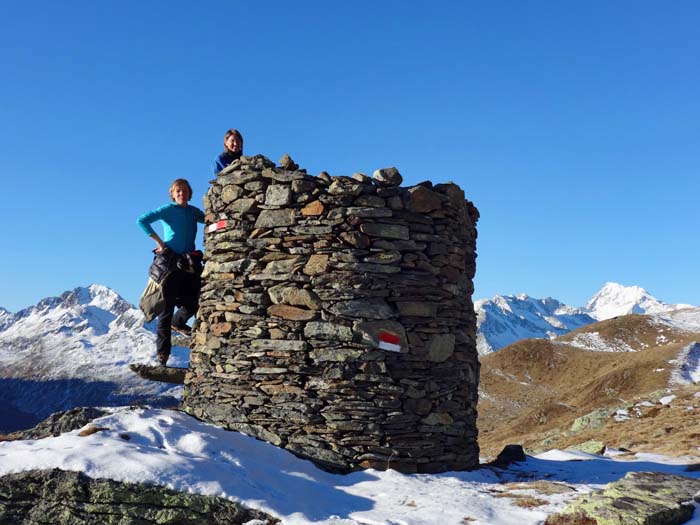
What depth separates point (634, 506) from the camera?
5.91m

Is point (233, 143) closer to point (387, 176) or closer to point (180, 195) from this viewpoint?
point (180, 195)

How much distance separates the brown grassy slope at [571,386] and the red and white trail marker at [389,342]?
8.71 metres

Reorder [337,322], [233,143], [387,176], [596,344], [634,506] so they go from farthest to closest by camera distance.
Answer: [596,344]
[233,143]
[387,176]
[337,322]
[634,506]

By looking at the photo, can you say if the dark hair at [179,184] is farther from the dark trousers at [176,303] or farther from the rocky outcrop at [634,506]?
the rocky outcrop at [634,506]

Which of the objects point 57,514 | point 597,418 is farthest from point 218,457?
point 597,418

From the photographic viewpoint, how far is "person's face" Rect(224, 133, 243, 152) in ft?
32.4

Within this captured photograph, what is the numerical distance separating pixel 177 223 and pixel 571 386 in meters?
51.0

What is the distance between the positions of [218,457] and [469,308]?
4.70 m

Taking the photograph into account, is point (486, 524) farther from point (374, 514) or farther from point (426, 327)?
point (426, 327)

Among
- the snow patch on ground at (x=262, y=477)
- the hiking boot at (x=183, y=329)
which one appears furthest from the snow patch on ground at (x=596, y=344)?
the snow patch on ground at (x=262, y=477)

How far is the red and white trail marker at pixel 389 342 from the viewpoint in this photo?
8250 mm

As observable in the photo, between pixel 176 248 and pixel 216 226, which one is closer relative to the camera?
pixel 216 226

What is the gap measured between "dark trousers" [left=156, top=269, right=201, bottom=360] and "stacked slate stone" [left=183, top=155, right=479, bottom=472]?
2.31 ft

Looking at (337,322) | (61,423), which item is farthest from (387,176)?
(61,423)
